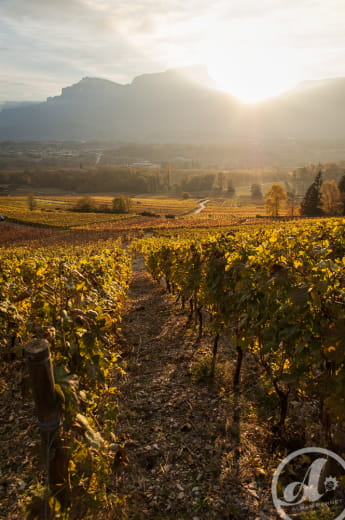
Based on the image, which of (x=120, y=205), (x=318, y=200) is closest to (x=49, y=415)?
(x=318, y=200)

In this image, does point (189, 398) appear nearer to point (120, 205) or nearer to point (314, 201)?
point (314, 201)

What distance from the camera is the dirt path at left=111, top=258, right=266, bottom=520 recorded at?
3.80m

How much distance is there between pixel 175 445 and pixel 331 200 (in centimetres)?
6423

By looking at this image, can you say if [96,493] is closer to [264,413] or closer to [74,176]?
[264,413]

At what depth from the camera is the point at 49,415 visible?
2.55 m

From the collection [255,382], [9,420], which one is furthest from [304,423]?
[9,420]

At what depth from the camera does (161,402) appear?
5875mm

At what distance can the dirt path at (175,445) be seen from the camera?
380cm

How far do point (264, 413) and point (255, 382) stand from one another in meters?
1.03

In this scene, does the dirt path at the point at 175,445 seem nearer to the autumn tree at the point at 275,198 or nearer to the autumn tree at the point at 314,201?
the autumn tree at the point at 314,201

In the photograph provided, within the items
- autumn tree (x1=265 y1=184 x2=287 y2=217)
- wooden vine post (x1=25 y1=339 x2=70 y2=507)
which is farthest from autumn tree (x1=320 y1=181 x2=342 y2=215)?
wooden vine post (x1=25 y1=339 x2=70 y2=507)

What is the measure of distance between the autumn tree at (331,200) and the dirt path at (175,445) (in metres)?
57.4

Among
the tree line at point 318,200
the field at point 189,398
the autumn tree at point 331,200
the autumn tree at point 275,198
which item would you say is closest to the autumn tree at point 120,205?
the autumn tree at point 275,198

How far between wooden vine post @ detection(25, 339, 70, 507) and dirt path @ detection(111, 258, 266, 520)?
987 mm
